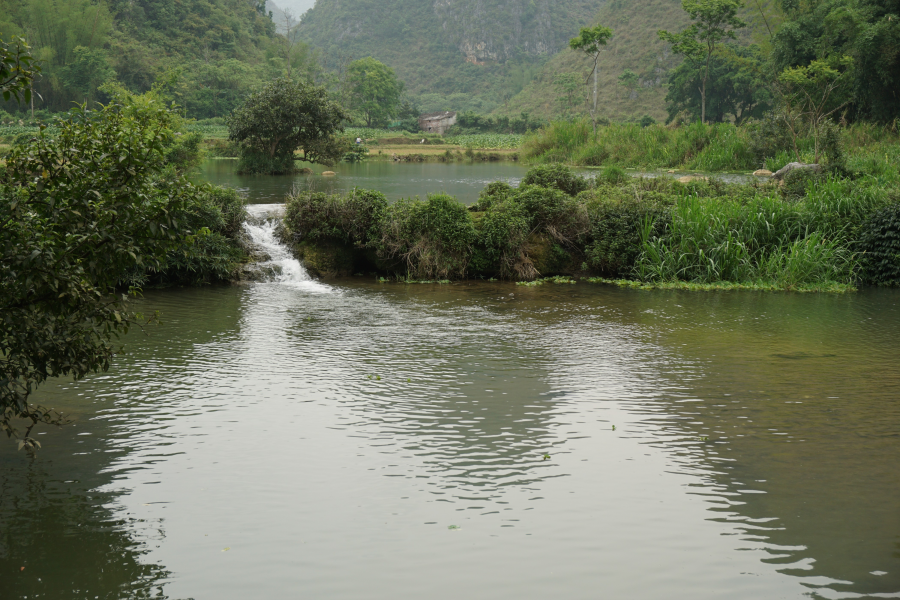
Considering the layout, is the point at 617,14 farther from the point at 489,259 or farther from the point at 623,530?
the point at 623,530

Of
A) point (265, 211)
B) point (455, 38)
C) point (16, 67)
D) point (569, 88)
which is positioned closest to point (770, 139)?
point (265, 211)

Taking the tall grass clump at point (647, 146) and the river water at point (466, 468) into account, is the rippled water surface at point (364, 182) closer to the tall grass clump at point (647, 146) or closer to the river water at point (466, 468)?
the tall grass clump at point (647, 146)

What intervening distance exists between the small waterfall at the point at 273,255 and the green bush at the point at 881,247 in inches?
441

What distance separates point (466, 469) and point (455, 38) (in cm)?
16457

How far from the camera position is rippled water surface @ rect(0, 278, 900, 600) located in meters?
4.62

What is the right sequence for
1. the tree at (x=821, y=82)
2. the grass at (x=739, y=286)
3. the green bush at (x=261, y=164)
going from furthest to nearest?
the tree at (x=821, y=82) → the green bush at (x=261, y=164) → the grass at (x=739, y=286)

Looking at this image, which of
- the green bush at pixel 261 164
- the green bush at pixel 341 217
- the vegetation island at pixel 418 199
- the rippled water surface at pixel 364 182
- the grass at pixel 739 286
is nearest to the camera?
the vegetation island at pixel 418 199

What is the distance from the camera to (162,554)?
188 inches

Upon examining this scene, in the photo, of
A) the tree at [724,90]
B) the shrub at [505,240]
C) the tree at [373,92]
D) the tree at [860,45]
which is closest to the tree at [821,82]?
the tree at [860,45]

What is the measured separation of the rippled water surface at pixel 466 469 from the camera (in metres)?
4.62

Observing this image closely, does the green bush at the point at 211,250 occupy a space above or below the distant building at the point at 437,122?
below

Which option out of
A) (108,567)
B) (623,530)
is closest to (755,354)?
(623,530)

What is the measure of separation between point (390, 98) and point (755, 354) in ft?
288

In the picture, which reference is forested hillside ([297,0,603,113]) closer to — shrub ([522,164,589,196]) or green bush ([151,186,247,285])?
shrub ([522,164,589,196])
